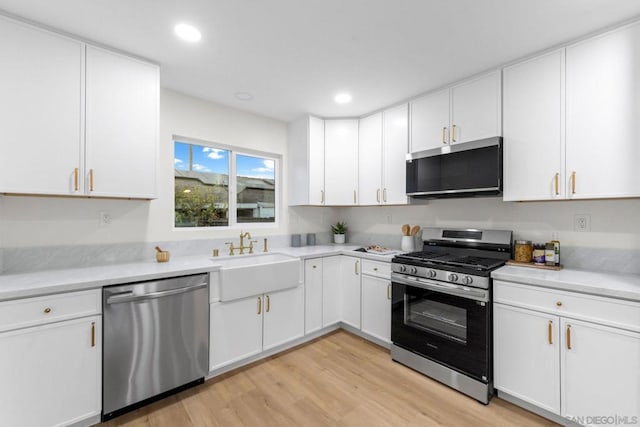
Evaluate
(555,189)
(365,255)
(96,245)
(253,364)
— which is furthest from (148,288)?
(555,189)

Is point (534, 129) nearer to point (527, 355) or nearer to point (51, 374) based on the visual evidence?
point (527, 355)

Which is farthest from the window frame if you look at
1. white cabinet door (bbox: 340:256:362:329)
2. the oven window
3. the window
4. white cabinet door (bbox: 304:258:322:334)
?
the oven window

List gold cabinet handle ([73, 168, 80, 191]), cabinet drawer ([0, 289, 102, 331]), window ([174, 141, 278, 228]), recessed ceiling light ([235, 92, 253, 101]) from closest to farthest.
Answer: cabinet drawer ([0, 289, 102, 331])
gold cabinet handle ([73, 168, 80, 191])
recessed ceiling light ([235, 92, 253, 101])
window ([174, 141, 278, 228])

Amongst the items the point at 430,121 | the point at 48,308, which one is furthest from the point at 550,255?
the point at 48,308

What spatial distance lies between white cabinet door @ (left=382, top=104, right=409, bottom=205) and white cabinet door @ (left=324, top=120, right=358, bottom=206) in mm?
422

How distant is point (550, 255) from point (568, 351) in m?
0.71

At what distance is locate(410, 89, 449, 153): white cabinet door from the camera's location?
2.62 metres

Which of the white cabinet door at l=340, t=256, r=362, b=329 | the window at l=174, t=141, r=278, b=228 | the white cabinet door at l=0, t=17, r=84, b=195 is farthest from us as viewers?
the white cabinet door at l=340, t=256, r=362, b=329

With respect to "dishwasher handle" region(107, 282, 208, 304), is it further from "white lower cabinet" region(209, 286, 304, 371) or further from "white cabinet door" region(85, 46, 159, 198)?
"white cabinet door" region(85, 46, 159, 198)

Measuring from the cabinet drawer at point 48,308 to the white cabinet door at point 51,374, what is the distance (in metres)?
0.04

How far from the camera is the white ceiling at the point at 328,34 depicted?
1.64 meters

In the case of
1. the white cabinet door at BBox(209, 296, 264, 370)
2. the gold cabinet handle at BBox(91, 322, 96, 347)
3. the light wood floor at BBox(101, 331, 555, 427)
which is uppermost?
the gold cabinet handle at BBox(91, 322, 96, 347)

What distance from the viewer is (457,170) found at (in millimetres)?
2521

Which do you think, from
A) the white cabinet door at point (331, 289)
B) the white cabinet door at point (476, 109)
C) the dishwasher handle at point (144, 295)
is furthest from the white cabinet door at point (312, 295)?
the white cabinet door at point (476, 109)
